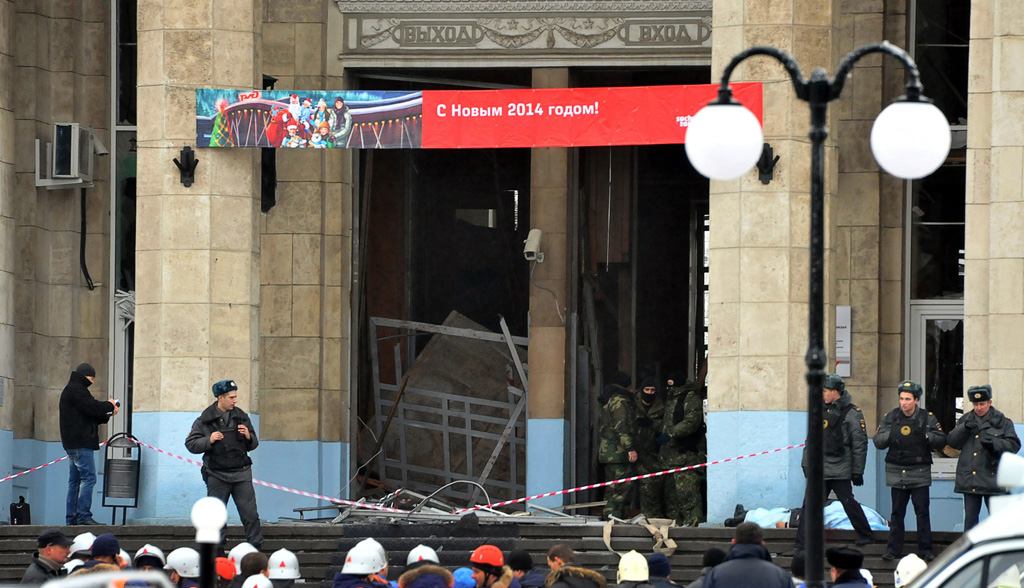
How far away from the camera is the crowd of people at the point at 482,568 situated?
31.9ft

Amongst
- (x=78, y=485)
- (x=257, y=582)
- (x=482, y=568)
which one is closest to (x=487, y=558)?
(x=482, y=568)

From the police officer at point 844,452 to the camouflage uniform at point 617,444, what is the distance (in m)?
4.53

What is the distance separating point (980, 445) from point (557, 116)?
230 inches

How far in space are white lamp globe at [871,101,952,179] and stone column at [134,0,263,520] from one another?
11291 millimetres

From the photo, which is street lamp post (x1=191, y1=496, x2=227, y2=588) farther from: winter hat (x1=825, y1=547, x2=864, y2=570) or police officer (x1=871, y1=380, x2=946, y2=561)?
police officer (x1=871, y1=380, x2=946, y2=561)

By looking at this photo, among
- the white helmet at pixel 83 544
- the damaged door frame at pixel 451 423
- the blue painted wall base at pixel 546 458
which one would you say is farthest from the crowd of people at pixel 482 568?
the damaged door frame at pixel 451 423

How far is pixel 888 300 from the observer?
66.3ft

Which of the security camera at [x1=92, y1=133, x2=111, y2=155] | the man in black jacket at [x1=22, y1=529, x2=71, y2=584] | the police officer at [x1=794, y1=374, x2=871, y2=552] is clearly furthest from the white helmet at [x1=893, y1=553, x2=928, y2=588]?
the security camera at [x1=92, y1=133, x2=111, y2=155]

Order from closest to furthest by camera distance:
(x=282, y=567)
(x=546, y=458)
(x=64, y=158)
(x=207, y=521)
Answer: (x=207, y=521) < (x=282, y=567) < (x=64, y=158) < (x=546, y=458)

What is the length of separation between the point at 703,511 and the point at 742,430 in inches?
139

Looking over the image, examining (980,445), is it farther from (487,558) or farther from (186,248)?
(186,248)

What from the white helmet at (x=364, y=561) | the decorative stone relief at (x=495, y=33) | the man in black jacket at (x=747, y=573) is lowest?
the white helmet at (x=364, y=561)

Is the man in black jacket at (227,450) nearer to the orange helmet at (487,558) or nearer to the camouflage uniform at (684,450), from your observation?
the orange helmet at (487,558)

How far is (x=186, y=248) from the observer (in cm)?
1786
